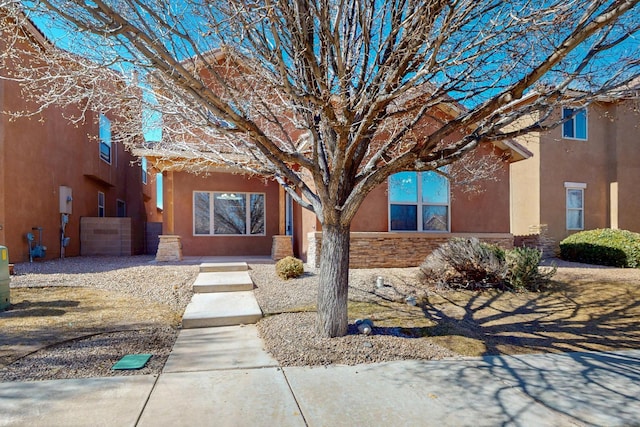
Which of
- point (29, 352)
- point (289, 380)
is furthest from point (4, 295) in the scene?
point (289, 380)

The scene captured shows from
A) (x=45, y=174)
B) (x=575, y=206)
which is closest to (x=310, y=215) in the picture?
(x=45, y=174)

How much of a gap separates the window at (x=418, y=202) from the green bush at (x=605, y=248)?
528 centimetres

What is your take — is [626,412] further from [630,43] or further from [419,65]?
[630,43]

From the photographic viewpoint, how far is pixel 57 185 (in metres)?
12.6

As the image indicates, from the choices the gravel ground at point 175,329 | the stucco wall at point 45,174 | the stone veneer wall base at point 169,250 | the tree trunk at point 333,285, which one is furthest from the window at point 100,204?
the tree trunk at point 333,285

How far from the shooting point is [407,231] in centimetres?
1116

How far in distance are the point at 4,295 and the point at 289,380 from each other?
17.8 feet

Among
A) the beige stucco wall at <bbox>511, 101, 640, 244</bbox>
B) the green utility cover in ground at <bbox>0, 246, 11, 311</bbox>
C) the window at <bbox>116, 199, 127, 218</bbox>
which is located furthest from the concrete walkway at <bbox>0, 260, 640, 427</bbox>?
the window at <bbox>116, 199, 127, 218</bbox>

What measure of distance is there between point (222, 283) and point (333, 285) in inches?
143

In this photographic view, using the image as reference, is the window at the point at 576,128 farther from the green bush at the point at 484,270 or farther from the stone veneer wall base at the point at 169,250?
the stone veneer wall base at the point at 169,250

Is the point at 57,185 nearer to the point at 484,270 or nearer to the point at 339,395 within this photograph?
the point at 339,395

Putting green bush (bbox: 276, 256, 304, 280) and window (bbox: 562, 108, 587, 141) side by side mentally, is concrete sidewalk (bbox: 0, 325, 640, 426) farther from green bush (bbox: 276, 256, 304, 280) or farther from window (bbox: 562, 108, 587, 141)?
window (bbox: 562, 108, 587, 141)

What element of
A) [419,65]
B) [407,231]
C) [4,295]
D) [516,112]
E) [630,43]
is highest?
[630,43]

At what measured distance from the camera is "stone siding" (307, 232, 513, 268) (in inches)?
407
